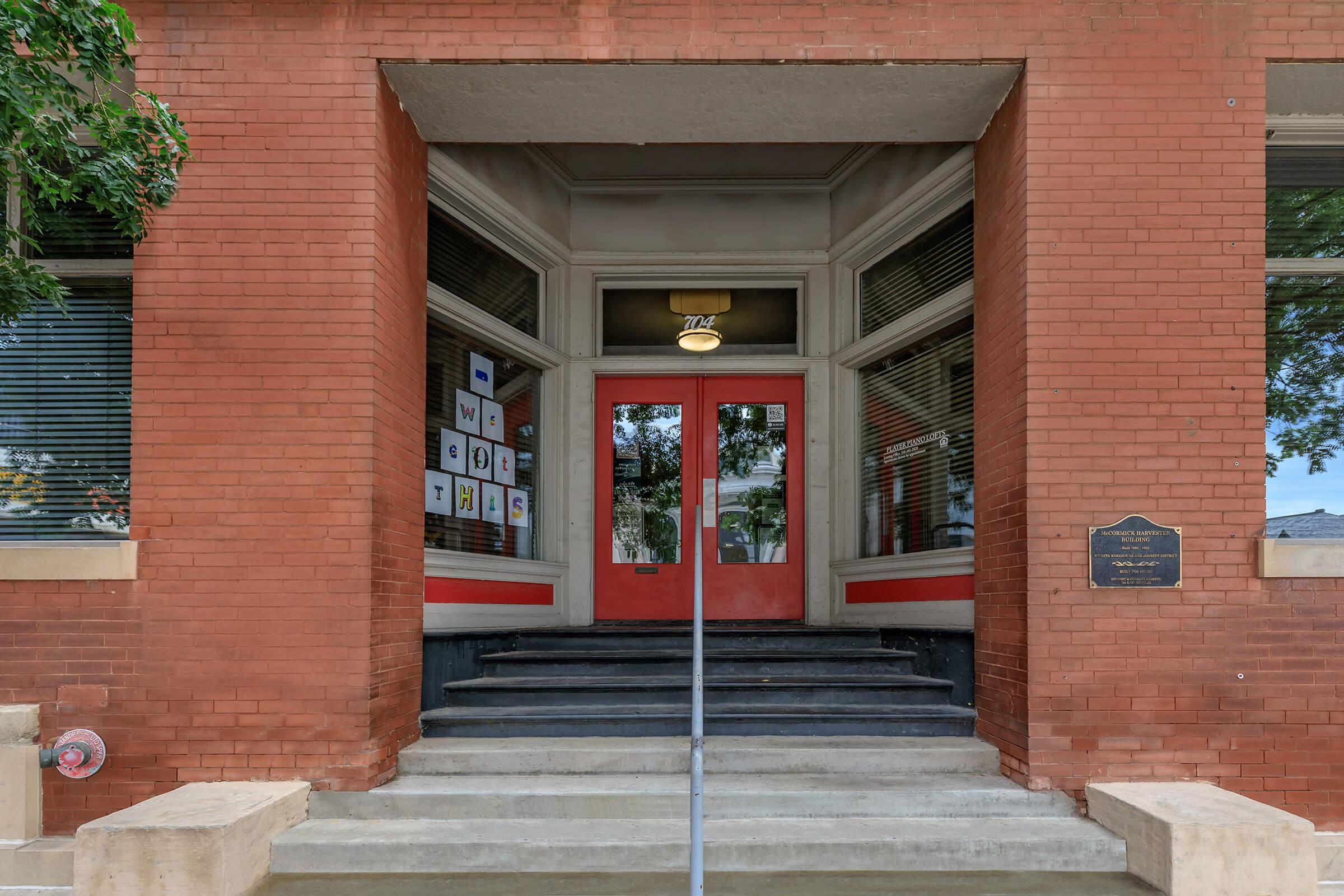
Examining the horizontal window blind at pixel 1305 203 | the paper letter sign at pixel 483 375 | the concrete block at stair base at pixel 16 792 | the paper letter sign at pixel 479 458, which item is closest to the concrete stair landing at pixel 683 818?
the concrete block at stair base at pixel 16 792

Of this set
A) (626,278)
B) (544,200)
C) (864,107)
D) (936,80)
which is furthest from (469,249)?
(936,80)

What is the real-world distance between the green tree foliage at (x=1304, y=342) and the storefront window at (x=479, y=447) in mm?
5115

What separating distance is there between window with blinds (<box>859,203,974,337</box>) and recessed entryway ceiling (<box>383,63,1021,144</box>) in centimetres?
75

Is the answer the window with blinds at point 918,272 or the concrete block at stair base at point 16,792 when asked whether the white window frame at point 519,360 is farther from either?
the window with blinds at point 918,272

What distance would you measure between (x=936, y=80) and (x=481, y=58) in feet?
8.45

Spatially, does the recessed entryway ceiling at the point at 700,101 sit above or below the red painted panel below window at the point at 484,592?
above

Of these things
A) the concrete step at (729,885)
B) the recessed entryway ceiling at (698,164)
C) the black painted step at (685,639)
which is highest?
the recessed entryway ceiling at (698,164)

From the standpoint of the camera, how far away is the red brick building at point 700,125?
5.06 m

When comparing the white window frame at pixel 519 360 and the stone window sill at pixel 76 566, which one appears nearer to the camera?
the stone window sill at pixel 76 566

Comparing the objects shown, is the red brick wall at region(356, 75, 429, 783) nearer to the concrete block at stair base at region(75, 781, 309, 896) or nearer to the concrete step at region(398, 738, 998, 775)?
the concrete step at region(398, 738, 998, 775)

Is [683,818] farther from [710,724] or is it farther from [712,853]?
[710,724]

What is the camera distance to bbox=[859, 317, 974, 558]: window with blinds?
21.7ft

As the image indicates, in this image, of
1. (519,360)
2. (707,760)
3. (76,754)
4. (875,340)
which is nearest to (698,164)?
(875,340)

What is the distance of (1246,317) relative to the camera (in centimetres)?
525
